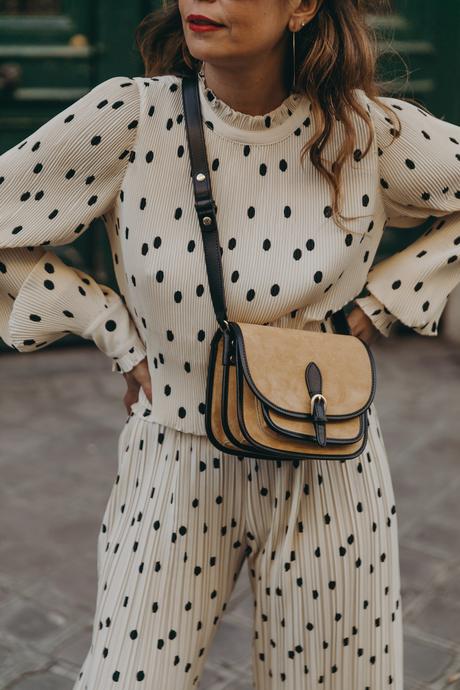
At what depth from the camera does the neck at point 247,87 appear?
197 cm

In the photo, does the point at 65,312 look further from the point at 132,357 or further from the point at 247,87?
the point at 247,87

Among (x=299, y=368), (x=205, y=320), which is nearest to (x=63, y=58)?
(x=205, y=320)

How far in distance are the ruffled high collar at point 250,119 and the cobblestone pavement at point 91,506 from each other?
1782 mm

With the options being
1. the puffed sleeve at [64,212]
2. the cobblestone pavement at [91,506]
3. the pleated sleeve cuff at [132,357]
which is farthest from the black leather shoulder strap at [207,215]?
the cobblestone pavement at [91,506]

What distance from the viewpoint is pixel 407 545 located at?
4.04m

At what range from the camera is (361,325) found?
2.33 meters

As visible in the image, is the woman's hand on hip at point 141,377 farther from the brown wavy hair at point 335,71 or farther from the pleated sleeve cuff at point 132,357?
the brown wavy hair at point 335,71

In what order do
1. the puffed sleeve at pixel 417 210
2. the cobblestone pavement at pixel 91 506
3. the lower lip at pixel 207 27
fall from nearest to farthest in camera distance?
the lower lip at pixel 207 27 < the puffed sleeve at pixel 417 210 < the cobblestone pavement at pixel 91 506

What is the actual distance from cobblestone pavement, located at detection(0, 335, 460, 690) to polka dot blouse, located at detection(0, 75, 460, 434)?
4.91 ft

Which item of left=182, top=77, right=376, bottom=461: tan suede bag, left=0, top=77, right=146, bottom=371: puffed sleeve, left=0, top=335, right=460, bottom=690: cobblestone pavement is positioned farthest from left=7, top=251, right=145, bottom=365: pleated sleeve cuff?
left=0, top=335, right=460, bottom=690: cobblestone pavement

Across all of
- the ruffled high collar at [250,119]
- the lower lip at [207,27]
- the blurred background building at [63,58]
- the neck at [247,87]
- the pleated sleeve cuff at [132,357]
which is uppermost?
the lower lip at [207,27]

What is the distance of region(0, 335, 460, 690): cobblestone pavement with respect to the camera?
3342 millimetres

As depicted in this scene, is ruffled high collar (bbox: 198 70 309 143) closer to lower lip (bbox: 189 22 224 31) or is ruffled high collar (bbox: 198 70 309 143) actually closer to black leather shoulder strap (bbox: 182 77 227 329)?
black leather shoulder strap (bbox: 182 77 227 329)

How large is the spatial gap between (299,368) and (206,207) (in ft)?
1.03
